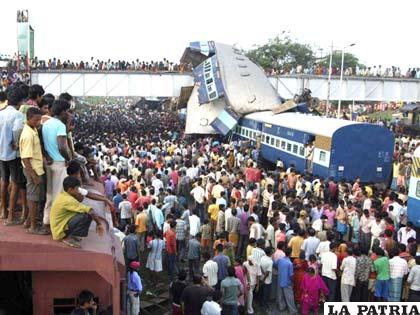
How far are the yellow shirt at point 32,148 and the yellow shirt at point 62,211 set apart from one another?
0.49 meters

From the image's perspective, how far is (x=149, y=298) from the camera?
10.1m

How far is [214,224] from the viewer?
12516 mm

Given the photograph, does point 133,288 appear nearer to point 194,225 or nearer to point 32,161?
point 32,161

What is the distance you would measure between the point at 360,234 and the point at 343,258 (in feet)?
7.98

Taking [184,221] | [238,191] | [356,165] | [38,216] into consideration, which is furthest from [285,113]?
[38,216]

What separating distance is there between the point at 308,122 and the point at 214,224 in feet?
34.4

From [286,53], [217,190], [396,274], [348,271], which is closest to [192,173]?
[217,190]

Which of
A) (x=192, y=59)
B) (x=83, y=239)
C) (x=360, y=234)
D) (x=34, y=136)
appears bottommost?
(x=360, y=234)

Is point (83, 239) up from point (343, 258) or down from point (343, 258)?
up

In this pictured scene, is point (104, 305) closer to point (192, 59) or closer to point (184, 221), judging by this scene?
point (184, 221)

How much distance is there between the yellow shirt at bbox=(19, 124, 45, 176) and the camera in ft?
19.4

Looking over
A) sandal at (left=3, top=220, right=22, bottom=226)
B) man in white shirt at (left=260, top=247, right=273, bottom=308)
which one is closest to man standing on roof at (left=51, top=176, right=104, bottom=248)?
sandal at (left=3, top=220, right=22, bottom=226)

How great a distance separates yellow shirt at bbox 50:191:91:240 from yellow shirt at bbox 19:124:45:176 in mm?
486

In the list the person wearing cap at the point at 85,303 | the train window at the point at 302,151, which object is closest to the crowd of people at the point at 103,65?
the train window at the point at 302,151
